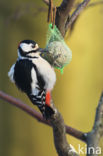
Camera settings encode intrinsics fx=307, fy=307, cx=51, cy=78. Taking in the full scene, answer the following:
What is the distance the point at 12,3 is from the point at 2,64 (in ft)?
1.88

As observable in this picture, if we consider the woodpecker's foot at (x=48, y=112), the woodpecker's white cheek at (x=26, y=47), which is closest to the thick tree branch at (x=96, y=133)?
the woodpecker's foot at (x=48, y=112)

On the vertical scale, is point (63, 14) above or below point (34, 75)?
above

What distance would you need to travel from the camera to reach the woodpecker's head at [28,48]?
150 cm

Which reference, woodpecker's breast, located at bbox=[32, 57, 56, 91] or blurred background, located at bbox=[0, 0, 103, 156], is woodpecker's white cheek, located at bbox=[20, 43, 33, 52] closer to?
woodpecker's breast, located at bbox=[32, 57, 56, 91]

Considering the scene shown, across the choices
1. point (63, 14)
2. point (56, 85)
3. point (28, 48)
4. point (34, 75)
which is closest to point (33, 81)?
point (34, 75)

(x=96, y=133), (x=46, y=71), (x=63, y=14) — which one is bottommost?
(x=96, y=133)

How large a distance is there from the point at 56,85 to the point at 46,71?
4.60 ft

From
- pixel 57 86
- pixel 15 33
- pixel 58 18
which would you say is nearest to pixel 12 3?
pixel 15 33

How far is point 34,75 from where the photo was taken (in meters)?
1.49

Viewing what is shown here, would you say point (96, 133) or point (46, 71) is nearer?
point (96, 133)

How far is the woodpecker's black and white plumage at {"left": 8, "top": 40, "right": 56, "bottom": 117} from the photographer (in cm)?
146

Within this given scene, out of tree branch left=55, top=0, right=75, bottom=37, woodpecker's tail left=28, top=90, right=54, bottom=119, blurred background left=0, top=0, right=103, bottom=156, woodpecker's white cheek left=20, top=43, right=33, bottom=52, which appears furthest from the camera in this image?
blurred background left=0, top=0, right=103, bottom=156

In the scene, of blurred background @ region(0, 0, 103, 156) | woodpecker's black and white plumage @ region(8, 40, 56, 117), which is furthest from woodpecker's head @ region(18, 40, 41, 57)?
blurred background @ region(0, 0, 103, 156)

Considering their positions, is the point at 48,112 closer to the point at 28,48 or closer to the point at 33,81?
the point at 33,81
